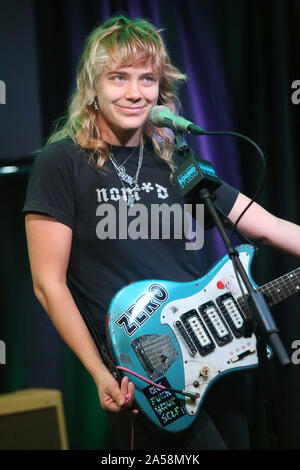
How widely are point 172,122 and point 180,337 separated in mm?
629

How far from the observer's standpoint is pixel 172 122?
134cm

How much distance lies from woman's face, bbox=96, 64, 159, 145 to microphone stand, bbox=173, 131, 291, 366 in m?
0.35

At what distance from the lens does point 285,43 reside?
2488mm

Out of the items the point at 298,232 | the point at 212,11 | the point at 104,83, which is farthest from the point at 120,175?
the point at 212,11

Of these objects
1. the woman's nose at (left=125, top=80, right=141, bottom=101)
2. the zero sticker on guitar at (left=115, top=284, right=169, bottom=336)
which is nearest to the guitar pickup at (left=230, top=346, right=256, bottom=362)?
the zero sticker on guitar at (left=115, top=284, right=169, bottom=336)

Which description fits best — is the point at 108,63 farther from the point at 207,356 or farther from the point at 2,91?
the point at 207,356

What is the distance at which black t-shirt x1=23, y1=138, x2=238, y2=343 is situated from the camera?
1528 millimetres

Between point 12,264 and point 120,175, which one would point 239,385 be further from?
point 12,264

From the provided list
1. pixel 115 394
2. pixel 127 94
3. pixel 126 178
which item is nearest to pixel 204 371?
pixel 115 394

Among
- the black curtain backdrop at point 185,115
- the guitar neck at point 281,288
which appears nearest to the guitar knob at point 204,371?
the guitar neck at point 281,288

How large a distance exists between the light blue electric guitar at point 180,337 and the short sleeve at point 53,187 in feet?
0.98

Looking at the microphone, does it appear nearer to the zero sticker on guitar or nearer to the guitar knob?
the zero sticker on guitar

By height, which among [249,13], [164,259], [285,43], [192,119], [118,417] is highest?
[249,13]

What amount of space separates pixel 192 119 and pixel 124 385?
4.88 ft
